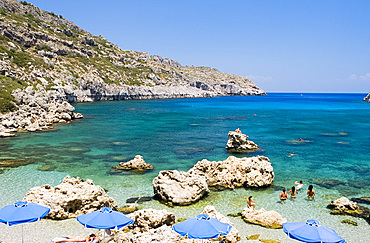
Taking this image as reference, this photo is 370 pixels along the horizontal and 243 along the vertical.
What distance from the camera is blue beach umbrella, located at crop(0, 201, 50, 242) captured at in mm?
11070

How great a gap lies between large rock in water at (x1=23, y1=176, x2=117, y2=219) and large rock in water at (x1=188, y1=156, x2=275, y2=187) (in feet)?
27.7

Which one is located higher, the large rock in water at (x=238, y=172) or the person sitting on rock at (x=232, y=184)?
the large rock in water at (x=238, y=172)

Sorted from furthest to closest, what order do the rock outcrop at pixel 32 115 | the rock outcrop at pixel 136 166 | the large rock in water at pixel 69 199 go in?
the rock outcrop at pixel 32 115
the rock outcrop at pixel 136 166
the large rock in water at pixel 69 199

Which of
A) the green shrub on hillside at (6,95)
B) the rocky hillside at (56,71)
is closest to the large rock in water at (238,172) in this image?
the rocky hillside at (56,71)

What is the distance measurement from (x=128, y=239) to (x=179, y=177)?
9100 millimetres

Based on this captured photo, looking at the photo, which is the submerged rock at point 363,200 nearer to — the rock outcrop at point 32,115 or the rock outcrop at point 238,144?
the rock outcrop at point 238,144

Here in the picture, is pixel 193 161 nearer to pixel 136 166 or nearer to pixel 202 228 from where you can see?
pixel 136 166

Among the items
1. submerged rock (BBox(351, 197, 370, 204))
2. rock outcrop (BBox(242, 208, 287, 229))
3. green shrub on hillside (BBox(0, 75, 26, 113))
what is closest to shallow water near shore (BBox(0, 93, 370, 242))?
rock outcrop (BBox(242, 208, 287, 229))

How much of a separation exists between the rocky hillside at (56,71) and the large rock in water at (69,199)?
3422cm

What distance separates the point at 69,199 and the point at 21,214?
198 inches

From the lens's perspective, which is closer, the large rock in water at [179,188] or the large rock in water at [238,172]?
the large rock in water at [179,188]

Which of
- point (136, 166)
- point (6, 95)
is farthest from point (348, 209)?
point (6, 95)

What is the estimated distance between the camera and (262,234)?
48.3 feet

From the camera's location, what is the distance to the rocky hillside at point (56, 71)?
6078 centimetres
